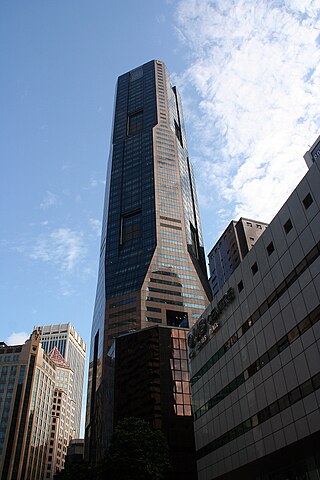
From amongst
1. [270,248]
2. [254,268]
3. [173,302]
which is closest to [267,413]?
[254,268]

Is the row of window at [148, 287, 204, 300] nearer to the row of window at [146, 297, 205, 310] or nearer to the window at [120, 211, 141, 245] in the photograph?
the row of window at [146, 297, 205, 310]

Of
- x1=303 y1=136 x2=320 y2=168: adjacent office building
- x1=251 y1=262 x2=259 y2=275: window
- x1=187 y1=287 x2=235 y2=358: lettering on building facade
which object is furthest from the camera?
x1=303 y1=136 x2=320 y2=168: adjacent office building

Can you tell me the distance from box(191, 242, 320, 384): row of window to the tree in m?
10.8

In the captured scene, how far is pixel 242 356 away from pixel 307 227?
17.2 metres

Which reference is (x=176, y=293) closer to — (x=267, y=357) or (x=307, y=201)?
(x=267, y=357)

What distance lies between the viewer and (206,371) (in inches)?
2208

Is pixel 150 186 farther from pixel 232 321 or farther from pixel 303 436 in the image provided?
pixel 303 436

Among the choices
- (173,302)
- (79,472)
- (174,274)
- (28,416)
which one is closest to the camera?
(79,472)

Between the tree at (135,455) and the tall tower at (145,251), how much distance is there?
5282cm

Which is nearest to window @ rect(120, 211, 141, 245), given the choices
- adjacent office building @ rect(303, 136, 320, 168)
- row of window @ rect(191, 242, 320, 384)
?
adjacent office building @ rect(303, 136, 320, 168)

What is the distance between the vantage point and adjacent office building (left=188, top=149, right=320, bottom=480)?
116 feet

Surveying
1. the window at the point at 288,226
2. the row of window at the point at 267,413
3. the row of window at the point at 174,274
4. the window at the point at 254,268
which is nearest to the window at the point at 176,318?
the row of window at the point at 174,274

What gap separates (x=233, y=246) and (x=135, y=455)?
370ft

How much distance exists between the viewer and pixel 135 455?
166 feet
